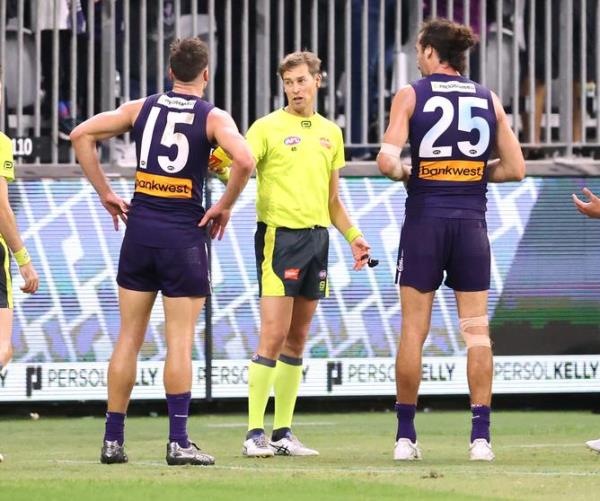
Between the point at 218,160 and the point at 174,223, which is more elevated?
the point at 218,160

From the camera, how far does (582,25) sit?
14.2 m

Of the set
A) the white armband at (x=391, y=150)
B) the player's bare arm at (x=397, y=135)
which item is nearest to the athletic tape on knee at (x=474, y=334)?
the player's bare arm at (x=397, y=135)

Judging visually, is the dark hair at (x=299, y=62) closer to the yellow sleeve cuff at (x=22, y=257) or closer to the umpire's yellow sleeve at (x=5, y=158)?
the umpire's yellow sleeve at (x=5, y=158)

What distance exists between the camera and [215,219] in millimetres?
8609

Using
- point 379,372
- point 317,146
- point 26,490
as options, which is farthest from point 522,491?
point 379,372

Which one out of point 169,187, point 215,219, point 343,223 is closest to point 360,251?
point 343,223

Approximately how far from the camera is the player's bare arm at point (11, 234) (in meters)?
9.48

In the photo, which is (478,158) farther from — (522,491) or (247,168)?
(522,491)

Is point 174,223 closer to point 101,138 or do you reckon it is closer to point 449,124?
point 101,138

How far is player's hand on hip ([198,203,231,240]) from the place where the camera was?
855 centimetres

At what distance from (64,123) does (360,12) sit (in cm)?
269

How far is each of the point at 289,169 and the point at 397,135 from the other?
0.96 m

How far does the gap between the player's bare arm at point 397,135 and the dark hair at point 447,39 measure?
0.88 ft

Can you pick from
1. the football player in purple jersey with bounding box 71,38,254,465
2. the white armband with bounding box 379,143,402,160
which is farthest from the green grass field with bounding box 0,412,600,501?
the white armband with bounding box 379,143,402,160
